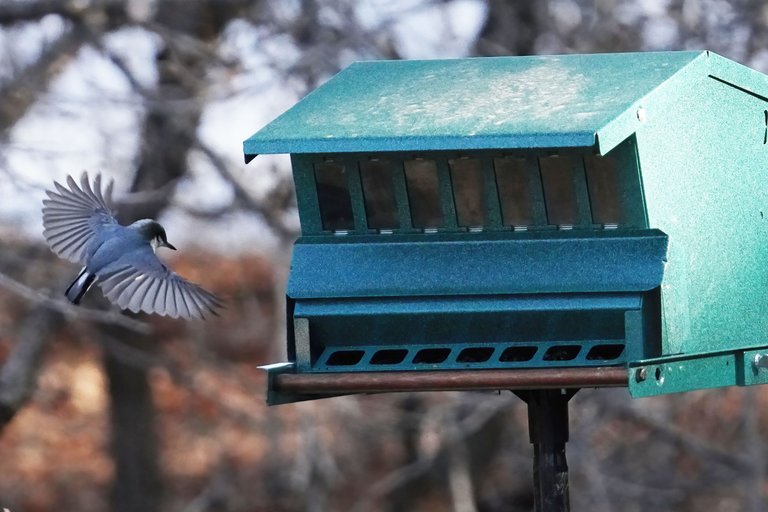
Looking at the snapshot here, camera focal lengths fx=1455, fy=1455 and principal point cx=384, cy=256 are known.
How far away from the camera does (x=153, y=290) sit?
448 centimetres

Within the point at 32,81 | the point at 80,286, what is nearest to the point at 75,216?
the point at 80,286

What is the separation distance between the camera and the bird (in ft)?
14.4

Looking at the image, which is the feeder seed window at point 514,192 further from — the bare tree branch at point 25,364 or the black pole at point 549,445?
the bare tree branch at point 25,364

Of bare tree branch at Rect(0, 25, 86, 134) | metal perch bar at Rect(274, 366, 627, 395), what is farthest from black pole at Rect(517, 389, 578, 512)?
bare tree branch at Rect(0, 25, 86, 134)

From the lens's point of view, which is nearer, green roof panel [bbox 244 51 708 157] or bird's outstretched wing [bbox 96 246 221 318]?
green roof panel [bbox 244 51 708 157]

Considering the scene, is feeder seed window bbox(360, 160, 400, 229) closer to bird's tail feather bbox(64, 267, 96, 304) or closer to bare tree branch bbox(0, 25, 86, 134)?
bird's tail feather bbox(64, 267, 96, 304)

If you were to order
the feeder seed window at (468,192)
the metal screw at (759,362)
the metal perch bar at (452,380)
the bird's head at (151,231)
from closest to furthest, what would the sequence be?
the metal perch bar at (452,380) < the feeder seed window at (468,192) < the metal screw at (759,362) < the bird's head at (151,231)

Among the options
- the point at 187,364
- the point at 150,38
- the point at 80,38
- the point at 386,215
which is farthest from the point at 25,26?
the point at 386,215

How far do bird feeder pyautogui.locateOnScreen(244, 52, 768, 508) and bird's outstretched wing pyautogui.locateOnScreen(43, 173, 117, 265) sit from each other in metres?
1.37

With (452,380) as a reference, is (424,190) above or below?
above

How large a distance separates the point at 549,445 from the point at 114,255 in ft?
5.48

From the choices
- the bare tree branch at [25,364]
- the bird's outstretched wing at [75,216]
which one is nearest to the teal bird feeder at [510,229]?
the bird's outstretched wing at [75,216]

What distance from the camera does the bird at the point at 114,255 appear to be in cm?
438

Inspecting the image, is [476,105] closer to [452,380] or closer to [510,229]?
[510,229]
